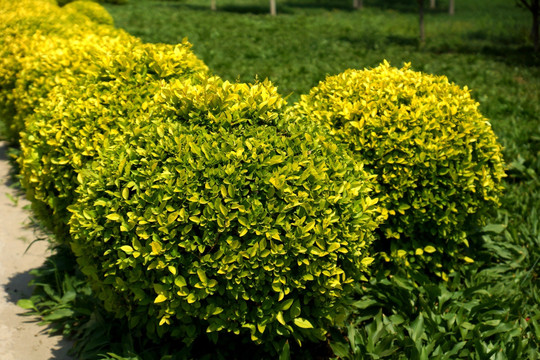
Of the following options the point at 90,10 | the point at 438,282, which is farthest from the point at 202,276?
the point at 90,10

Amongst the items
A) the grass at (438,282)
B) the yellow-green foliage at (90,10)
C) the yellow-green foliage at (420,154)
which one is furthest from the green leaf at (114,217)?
the yellow-green foliage at (90,10)

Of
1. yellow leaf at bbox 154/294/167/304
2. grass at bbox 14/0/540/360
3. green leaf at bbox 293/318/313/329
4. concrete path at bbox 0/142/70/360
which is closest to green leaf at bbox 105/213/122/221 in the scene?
yellow leaf at bbox 154/294/167/304

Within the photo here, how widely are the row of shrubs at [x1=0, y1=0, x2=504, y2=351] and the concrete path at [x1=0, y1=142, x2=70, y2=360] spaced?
2.36 feet

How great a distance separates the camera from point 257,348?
12.2ft

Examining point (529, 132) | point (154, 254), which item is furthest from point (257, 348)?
point (529, 132)

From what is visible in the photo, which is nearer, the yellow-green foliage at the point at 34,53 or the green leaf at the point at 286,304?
the green leaf at the point at 286,304

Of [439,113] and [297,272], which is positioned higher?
[439,113]

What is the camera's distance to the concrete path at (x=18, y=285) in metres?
4.05

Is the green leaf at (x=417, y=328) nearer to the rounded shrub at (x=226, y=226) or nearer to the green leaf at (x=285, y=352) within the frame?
the rounded shrub at (x=226, y=226)

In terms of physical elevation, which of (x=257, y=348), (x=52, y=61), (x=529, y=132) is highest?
(x=52, y=61)

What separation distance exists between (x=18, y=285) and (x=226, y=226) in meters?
2.77

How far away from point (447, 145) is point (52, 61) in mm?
4320

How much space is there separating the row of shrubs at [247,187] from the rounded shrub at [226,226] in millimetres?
10

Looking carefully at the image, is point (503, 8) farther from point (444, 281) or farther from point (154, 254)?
point (154, 254)
